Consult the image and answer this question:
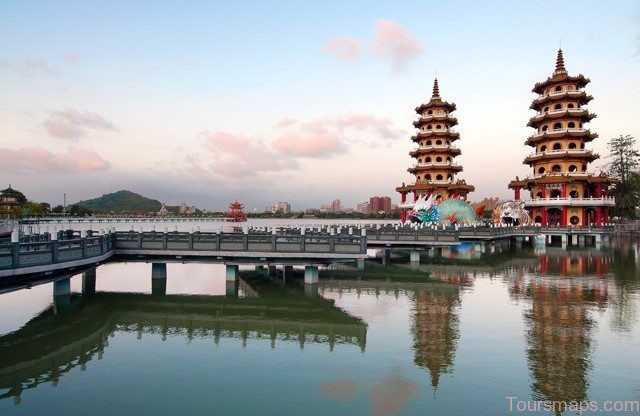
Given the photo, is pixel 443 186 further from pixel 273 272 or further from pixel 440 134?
pixel 273 272

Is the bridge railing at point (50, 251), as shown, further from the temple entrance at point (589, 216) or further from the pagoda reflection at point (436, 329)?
the temple entrance at point (589, 216)

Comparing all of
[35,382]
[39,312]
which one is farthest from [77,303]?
[35,382]

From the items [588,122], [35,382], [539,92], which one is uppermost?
[539,92]

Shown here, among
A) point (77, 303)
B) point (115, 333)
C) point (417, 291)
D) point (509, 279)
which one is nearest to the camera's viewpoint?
point (115, 333)

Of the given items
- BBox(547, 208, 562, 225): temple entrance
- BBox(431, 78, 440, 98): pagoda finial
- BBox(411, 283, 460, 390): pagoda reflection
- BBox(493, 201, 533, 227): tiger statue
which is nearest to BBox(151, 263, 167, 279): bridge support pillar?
BBox(411, 283, 460, 390): pagoda reflection

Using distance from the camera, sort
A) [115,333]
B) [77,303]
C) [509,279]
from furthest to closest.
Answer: [509,279] < [77,303] < [115,333]

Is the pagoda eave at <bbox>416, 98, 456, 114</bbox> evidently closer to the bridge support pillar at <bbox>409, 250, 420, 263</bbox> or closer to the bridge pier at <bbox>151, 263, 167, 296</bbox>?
the bridge support pillar at <bbox>409, 250, 420, 263</bbox>

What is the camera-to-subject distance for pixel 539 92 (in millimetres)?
72312

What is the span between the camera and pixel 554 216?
6775 centimetres

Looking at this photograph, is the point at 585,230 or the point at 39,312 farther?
the point at 585,230

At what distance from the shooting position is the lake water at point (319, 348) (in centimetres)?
1113

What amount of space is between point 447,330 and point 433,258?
2466 centimetres

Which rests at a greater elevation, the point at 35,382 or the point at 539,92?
the point at 539,92

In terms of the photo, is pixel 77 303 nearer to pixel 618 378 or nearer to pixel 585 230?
pixel 618 378
